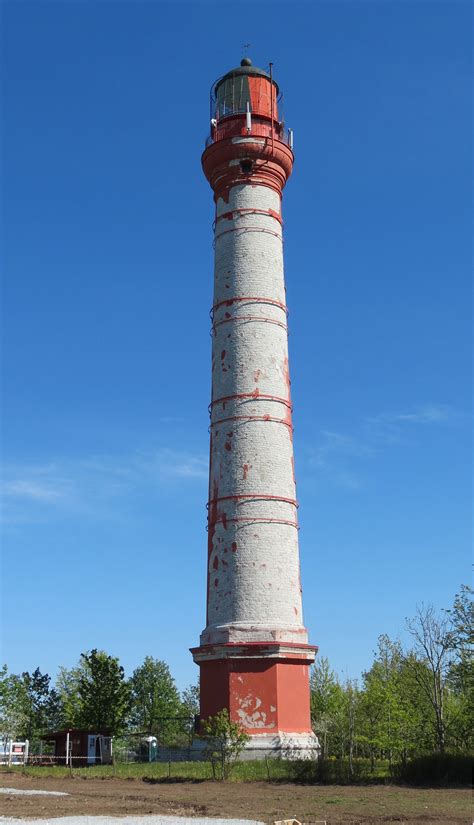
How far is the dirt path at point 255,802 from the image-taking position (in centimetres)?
1748

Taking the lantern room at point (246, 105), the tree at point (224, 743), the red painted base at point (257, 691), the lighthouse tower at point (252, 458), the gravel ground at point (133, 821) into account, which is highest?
the lantern room at point (246, 105)

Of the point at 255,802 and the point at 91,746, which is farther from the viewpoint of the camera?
the point at 91,746

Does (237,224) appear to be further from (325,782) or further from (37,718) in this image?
(37,718)

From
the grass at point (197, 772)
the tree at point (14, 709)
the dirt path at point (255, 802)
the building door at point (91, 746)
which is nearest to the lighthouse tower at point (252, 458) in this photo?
the grass at point (197, 772)

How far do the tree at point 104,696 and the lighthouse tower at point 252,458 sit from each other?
26108 millimetres

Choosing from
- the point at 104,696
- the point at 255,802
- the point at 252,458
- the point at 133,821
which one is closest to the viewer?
the point at 133,821

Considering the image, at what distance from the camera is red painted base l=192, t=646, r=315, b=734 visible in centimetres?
2986

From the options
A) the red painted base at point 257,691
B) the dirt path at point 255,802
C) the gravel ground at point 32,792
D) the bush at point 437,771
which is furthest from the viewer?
the red painted base at point 257,691

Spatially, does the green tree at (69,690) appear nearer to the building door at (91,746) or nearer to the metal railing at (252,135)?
the building door at (91,746)

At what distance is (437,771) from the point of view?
25688 millimetres

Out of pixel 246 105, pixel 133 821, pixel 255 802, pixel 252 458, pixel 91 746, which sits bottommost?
pixel 91 746

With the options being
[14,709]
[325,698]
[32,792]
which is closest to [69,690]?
[14,709]

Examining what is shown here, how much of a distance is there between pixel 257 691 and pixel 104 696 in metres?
28.3

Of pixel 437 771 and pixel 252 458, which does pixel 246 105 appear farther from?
pixel 437 771
